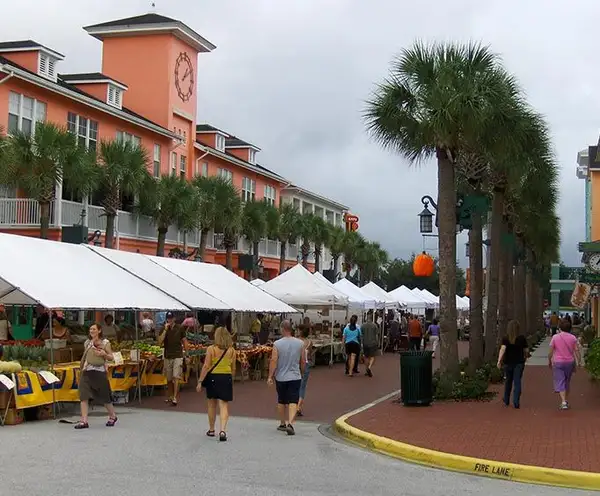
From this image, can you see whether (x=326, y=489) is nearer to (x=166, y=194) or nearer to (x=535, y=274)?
(x=166, y=194)

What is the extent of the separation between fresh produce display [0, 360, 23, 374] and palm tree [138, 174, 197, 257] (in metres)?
20.6

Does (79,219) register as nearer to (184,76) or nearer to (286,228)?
(184,76)

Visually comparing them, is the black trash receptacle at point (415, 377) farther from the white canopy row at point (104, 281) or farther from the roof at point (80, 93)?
Result: the roof at point (80, 93)

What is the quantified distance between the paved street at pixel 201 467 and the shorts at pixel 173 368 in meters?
3.40

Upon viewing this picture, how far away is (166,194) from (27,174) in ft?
29.0

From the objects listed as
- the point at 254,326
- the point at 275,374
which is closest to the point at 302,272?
the point at 254,326

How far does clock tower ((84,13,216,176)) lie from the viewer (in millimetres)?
41906

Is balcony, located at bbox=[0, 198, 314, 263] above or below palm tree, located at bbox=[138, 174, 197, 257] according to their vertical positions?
below

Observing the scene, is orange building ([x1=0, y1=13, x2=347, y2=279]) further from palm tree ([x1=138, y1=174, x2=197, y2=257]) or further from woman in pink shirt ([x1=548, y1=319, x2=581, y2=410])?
woman in pink shirt ([x1=548, y1=319, x2=581, y2=410])

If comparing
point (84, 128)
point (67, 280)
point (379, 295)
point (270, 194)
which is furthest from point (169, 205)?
point (270, 194)

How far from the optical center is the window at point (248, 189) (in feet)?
168

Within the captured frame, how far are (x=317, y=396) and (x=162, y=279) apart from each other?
483 cm

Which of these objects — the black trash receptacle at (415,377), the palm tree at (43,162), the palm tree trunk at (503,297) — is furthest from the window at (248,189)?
the black trash receptacle at (415,377)

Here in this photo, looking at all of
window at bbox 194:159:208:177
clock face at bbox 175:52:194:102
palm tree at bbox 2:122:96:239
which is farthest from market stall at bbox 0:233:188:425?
window at bbox 194:159:208:177
